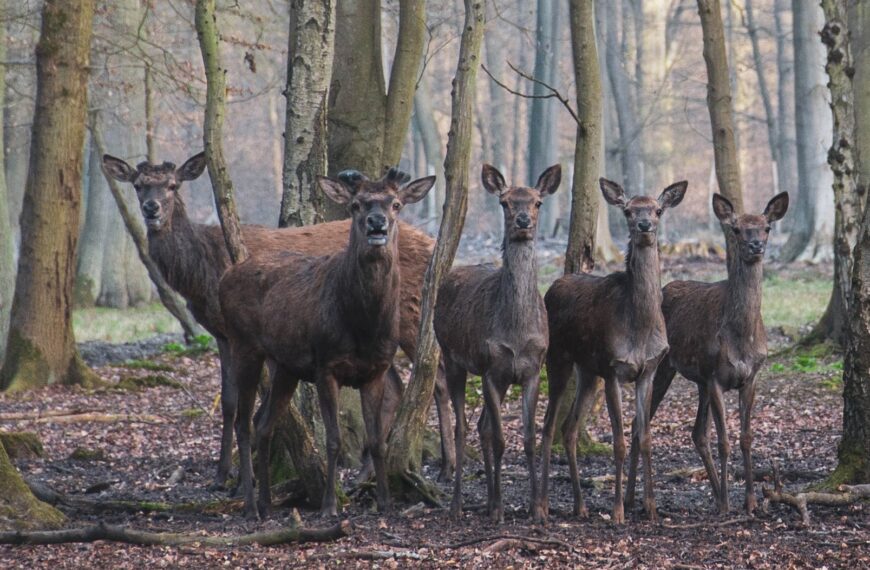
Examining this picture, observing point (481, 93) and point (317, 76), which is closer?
point (317, 76)

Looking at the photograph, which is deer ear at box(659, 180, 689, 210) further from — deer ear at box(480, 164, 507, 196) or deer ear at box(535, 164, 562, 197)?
deer ear at box(480, 164, 507, 196)

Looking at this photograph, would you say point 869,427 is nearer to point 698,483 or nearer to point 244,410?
point 698,483

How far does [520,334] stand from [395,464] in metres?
1.49

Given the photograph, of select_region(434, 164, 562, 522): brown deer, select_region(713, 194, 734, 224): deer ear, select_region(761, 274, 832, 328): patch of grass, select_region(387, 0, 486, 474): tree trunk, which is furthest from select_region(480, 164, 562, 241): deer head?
select_region(761, 274, 832, 328): patch of grass

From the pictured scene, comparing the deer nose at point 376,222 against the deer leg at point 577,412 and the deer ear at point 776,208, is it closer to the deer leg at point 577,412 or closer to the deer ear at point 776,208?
the deer leg at point 577,412

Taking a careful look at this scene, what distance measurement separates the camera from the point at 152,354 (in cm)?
1922

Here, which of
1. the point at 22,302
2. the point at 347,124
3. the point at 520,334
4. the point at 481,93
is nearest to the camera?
the point at 520,334

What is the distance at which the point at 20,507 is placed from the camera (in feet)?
25.1

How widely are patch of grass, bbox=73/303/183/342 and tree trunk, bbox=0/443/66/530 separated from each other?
44.2 feet

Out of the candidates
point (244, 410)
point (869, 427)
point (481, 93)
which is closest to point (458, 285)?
point (244, 410)

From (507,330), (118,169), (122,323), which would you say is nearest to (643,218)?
(507,330)

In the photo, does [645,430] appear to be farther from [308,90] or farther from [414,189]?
[308,90]

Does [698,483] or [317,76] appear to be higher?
[317,76]

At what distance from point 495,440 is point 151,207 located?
4.75m
